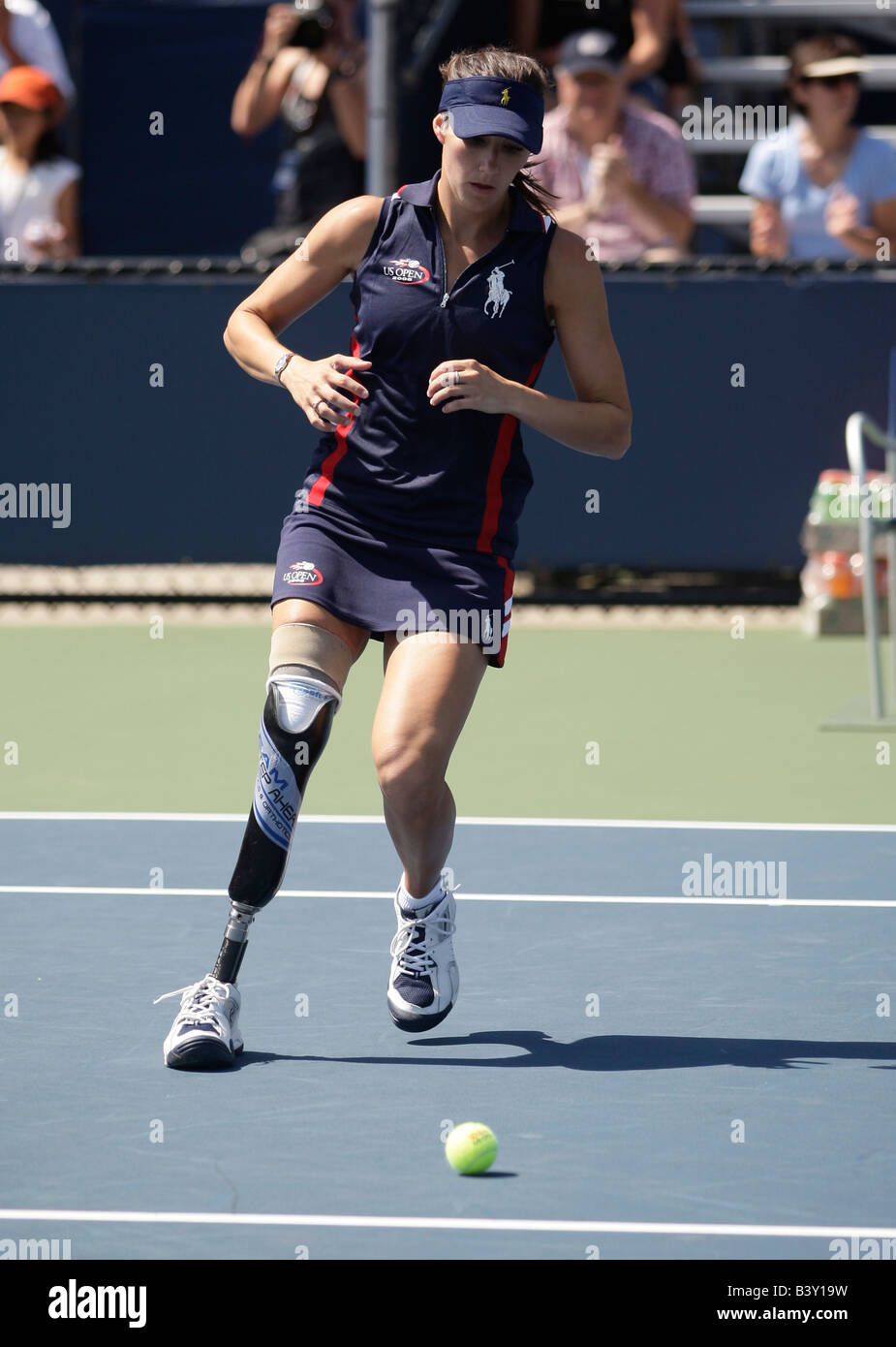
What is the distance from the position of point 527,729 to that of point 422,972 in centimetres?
420

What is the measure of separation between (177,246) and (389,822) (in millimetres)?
12270

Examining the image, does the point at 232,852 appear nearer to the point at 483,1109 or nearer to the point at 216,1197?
the point at 483,1109

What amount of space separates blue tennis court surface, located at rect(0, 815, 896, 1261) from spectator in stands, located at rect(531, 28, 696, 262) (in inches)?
235

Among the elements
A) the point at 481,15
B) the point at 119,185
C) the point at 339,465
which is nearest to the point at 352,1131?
the point at 339,465

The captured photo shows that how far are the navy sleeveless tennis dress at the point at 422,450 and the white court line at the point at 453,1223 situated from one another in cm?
155

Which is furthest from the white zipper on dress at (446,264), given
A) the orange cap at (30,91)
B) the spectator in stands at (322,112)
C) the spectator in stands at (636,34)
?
the spectator in stands at (636,34)

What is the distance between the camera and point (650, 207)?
12328 mm

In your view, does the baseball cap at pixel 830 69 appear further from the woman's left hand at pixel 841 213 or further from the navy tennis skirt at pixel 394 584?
the navy tennis skirt at pixel 394 584

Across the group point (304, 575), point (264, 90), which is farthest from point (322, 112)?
point (304, 575)

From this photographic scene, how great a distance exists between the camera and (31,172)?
13023 millimetres

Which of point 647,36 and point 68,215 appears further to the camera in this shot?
point 647,36

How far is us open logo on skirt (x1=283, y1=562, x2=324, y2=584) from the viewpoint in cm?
489

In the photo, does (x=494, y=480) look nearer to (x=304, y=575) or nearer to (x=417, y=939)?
(x=304, y=575)

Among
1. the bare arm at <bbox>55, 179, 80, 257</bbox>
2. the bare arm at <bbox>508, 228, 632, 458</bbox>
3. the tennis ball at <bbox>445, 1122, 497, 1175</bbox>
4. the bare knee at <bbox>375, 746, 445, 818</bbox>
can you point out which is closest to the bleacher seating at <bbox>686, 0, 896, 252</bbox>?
the bare arm at <bbox>55, 179, 80, 257</bbox>
